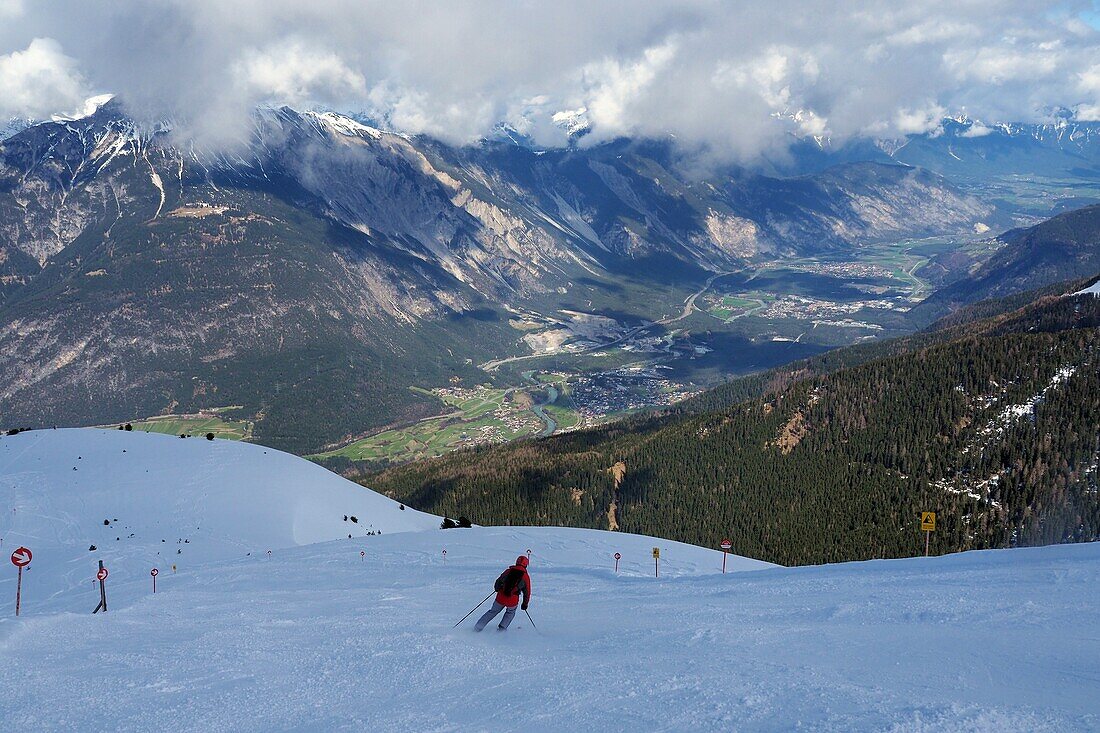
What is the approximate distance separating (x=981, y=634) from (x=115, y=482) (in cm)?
5967

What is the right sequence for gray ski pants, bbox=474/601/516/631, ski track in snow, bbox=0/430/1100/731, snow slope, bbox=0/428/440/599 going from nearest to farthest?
ski track in snow, bbox=0/430/1100/731 < gray ski pants, bbox=474/601/516/631 < snow slope, bbox=0/428/440/599

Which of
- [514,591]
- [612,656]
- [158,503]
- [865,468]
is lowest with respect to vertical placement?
[612,656]

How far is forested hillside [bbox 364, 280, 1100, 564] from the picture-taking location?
99.4 m

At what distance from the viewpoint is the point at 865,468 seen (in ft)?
385

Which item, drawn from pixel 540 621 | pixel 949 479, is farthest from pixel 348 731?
pixel 949 479

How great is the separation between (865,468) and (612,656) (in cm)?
11696

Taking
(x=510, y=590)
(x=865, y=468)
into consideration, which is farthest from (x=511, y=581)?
(x=865, y=468)

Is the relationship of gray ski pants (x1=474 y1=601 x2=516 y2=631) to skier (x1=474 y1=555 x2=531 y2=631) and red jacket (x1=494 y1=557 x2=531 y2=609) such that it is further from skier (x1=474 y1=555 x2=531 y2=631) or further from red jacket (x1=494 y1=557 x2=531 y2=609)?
red jacket (x1=494 y1=557 x2=531 y2=609)

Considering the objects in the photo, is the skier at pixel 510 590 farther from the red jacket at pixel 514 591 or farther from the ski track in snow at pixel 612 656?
the ski track in snow at pixel 612 656

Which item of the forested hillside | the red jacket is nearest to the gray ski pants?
the red jacket

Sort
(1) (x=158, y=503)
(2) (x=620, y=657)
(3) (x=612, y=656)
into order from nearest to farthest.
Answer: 1. (2) (x=620, y=657)
2. (3) (x=612, y=656)
3. (1) (x=158, y=503)

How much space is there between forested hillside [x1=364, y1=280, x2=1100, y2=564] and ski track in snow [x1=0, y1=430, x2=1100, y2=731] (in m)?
88.2

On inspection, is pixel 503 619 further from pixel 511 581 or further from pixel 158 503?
pixel 158 503

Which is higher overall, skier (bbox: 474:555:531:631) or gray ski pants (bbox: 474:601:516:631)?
skier (bbox: 474:555:531:631)
